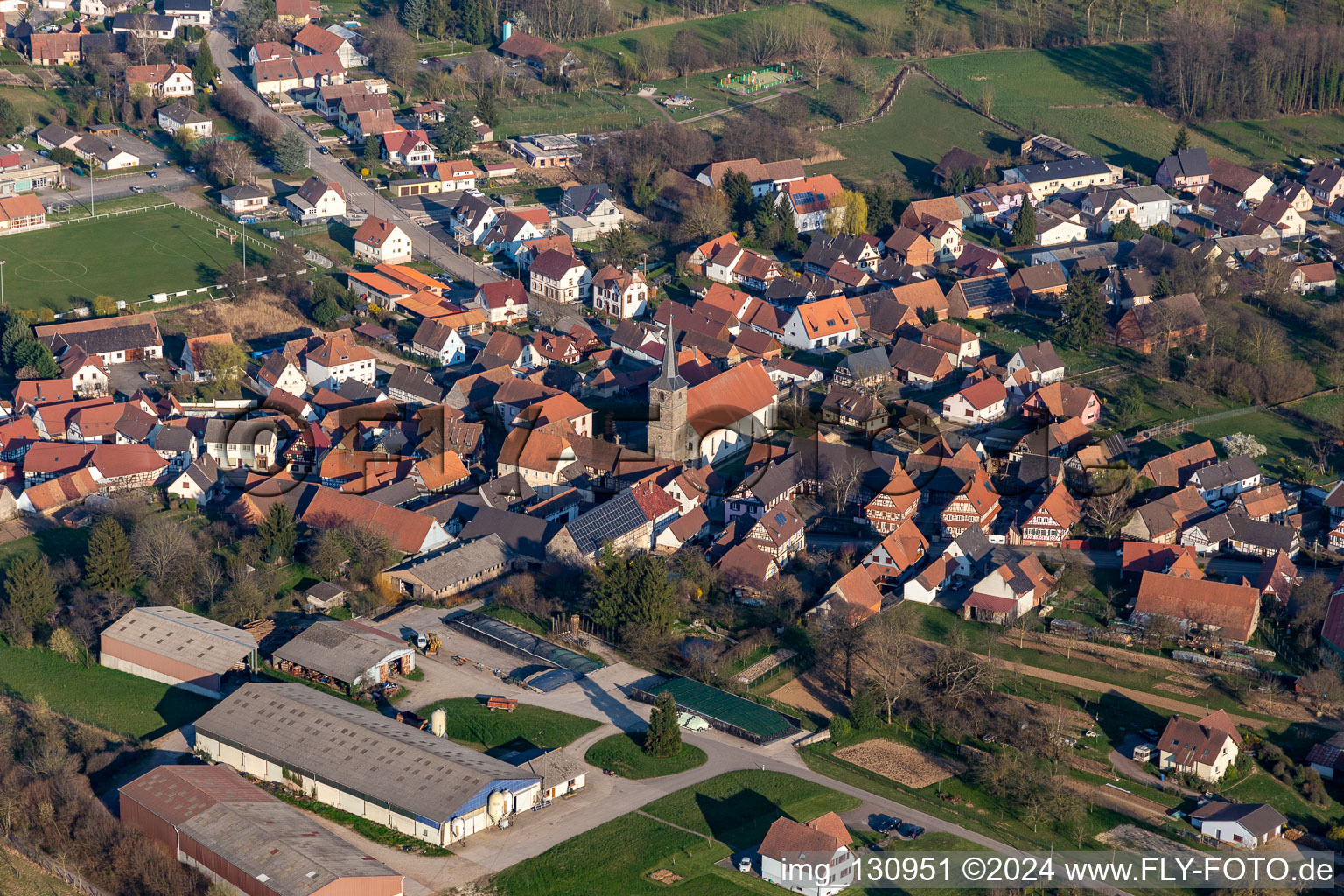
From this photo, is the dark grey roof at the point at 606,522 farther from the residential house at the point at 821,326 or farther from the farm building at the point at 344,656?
the residential house at the point at 821,326

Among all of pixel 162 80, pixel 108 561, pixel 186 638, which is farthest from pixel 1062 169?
pixel 186 638

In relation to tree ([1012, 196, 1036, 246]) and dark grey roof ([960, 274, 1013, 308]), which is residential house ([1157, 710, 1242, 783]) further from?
tree ([1012, 196, 1036, 246])

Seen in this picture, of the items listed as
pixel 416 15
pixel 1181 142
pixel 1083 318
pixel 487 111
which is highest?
pixel 416 15

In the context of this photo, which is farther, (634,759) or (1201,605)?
(1201,605)

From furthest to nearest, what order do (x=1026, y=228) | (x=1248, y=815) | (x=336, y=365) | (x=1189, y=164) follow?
(x=1189, y=164), (x=1026, y=228), (x=336, y=365), (x=1248, y=815)

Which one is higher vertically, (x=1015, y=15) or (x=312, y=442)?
(x=1015, y=15)

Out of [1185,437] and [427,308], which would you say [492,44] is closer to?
[427,308]

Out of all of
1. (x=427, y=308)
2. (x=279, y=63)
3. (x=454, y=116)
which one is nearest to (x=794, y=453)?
(x=427, y=308)

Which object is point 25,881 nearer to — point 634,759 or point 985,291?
point 634,759
